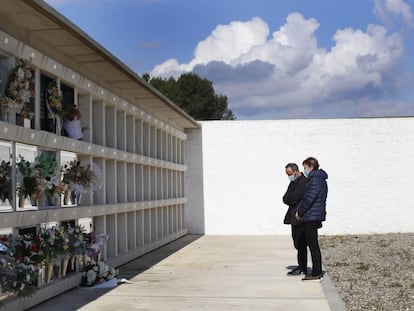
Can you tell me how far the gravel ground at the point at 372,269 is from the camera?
7055 mm

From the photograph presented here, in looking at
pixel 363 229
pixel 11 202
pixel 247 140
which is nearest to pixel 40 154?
pixel 11 202

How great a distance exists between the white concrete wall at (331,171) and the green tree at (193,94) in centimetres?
2738

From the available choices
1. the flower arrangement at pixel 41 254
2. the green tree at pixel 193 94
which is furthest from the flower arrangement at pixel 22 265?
the green tree at pixel 193 94

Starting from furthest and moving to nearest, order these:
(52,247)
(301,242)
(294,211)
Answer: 1. (301,242)
2. (294,211)
3. (52,247)

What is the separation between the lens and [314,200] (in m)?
8.09

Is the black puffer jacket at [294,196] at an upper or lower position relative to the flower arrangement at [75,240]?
upper

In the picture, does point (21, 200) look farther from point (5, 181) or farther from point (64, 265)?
point (64, 265)

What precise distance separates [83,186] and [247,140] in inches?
353

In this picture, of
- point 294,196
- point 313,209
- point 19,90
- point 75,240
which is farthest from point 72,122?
point 313,209

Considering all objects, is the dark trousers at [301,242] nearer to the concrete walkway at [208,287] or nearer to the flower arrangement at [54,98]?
the concrete walkway at [208,287]

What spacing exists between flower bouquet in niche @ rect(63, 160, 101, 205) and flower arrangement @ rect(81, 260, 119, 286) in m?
0.81

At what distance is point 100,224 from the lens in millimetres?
8977

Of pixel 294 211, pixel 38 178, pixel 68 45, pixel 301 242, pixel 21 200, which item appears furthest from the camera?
pixel 301 242

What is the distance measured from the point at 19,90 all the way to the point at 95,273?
2.70 m
